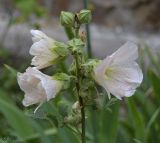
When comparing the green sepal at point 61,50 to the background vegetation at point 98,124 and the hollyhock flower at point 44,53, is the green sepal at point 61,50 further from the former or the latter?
the background vegetation at point 98,124

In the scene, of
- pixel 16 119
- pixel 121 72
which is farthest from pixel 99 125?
pixel 121 72

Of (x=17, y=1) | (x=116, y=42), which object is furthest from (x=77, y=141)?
(x=116, y=42)

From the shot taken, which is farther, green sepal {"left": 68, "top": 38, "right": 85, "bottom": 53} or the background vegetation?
the background vegetation

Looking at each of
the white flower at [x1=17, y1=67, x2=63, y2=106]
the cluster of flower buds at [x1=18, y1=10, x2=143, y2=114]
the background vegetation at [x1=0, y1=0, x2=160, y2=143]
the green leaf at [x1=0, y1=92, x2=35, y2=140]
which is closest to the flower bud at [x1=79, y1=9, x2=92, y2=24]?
the cluster of flower buds at [x1=18, y1=10, x2=143, y2=114]

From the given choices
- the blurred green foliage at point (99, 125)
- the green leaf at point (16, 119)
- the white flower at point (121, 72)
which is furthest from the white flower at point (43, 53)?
the green leaf at point (16, 119)

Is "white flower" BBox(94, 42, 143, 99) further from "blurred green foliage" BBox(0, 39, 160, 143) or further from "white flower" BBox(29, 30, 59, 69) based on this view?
"blurred green foliage" BBox(0, 39, 160, 143)

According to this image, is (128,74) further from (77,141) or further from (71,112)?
(77,141)

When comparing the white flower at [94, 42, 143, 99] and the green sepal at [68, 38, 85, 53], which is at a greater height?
→ the green sepal at [68, 38, 85, 53]
